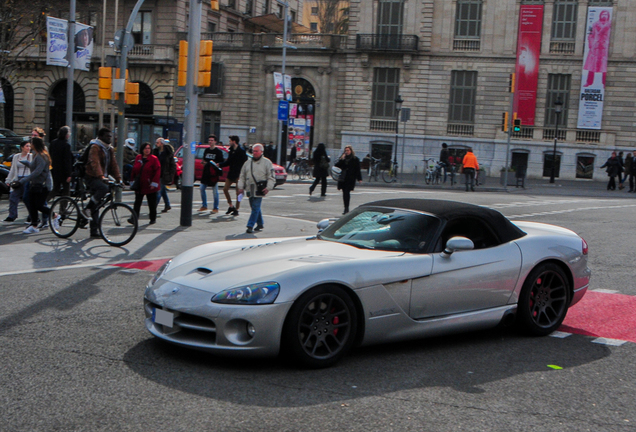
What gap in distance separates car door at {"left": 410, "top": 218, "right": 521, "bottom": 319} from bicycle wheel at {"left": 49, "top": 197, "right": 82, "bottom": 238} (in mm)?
7721

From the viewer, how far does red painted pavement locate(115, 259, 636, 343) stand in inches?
265

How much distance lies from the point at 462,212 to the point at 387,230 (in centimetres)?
70

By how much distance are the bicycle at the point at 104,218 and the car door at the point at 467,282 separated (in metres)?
6.67

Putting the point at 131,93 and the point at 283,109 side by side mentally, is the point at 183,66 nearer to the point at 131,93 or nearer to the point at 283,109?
the point at 131,93

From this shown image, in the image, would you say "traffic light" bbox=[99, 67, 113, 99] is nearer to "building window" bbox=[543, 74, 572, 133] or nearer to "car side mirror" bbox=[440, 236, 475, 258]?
"car side mirror" bbox=[440, 236, 475, 258]

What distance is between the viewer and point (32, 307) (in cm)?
687

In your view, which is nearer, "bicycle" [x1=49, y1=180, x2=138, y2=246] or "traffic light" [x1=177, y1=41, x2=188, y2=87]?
"bicycle" [x1=49, y1=180, x2=138, y2=246]

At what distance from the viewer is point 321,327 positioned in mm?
5184

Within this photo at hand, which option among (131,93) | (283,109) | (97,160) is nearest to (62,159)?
(97,160)

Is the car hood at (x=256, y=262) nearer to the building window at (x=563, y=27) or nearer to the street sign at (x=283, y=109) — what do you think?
the street sign at (x=283, y=109)

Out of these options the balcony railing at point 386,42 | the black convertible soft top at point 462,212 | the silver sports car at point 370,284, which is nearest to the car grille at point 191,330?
the silver sports car at point 370,284

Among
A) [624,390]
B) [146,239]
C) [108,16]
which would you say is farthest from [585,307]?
[108,16]

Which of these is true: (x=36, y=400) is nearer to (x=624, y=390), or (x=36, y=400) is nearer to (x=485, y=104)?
(x=624, y=390)

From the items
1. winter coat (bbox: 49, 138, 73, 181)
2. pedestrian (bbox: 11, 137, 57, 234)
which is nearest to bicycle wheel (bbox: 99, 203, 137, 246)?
pedestrian (bbox: 11, 137, 57, 234)
